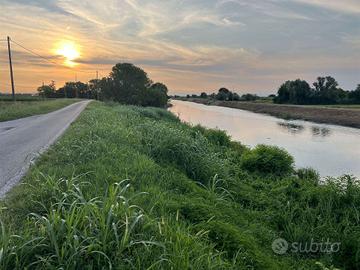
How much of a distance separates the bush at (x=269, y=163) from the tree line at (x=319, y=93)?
225 feet

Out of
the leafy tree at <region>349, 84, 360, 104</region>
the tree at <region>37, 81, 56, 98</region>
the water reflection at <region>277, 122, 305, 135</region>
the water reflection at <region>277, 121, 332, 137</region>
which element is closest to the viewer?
the water reflection at <region>277, 121, 332, 137</region>

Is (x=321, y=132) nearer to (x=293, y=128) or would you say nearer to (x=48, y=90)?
(x=293, y=128)

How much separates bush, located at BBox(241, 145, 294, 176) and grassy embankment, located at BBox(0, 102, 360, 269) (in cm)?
6

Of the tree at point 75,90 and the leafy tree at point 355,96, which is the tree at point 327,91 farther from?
the tree at point 75,90

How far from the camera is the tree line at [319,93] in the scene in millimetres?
74000

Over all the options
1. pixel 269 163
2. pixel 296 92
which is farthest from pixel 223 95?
pixel 269 163

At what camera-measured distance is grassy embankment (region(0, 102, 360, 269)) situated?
323 centimetres

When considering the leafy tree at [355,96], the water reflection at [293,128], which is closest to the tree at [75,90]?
the leafy tree at [355,96]

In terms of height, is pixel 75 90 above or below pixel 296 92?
below

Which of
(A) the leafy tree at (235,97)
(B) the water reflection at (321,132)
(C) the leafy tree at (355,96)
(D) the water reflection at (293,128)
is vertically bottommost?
(A) the leafy tree at (235,97)

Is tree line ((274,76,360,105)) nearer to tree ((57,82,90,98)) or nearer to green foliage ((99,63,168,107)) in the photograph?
green foliage ((99,63,168,107))

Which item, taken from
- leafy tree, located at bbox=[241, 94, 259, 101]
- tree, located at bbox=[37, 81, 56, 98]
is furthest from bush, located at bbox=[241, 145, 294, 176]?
leafy tree, located at bbox=[241, 94, 259, 101]

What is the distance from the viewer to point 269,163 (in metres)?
11.5

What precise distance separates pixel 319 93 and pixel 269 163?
2829 inches
